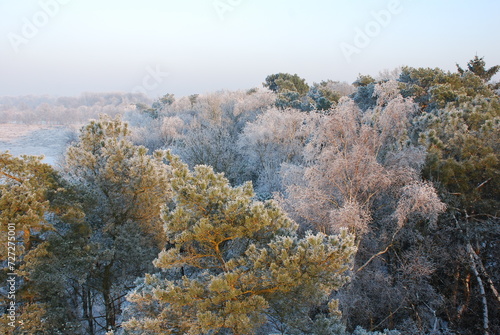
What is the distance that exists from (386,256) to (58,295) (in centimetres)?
1238

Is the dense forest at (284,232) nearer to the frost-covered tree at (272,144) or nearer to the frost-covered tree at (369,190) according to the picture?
the frost-covered tree at (369,190)

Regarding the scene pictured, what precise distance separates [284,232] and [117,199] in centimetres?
629

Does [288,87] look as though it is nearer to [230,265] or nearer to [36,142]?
[230,265]

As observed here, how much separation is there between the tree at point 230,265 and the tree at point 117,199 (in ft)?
13.7

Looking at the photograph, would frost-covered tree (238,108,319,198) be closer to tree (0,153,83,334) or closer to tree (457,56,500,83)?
tree (0,153,83,334)

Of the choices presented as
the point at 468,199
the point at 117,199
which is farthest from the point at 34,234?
the point at 468,199

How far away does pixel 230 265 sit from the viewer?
636 cm

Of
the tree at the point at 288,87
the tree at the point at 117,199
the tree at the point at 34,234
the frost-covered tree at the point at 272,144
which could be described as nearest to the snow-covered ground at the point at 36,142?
the tree at the point at 288,87

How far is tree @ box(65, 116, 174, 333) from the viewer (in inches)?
400

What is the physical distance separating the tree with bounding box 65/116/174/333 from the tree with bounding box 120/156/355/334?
417 centimetres

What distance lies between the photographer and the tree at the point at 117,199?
10.1 m

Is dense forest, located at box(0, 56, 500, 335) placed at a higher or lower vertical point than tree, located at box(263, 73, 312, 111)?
lower

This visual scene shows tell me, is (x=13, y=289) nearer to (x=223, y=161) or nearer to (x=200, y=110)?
(x=223, y=161)

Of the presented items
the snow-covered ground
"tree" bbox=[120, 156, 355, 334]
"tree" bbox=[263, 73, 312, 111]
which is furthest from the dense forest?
the snow-covered ground
